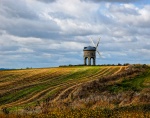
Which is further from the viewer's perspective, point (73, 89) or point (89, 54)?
point (89, 54)

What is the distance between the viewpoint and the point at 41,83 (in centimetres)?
6378

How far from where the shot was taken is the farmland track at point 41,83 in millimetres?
53500

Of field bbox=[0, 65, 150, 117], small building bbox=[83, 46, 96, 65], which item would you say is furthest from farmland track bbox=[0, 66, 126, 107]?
small building bbox=[83, 46, 96, 65]

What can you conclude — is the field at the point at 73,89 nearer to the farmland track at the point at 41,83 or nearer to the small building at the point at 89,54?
the farmland track at the point at 41,83

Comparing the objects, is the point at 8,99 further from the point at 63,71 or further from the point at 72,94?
the point at 63,71

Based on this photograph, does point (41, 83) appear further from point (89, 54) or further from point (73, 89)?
point (89, 54)

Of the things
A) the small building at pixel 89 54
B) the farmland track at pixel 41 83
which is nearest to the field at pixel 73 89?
the farmland track at pixel 41 83

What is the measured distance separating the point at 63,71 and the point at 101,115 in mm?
52027

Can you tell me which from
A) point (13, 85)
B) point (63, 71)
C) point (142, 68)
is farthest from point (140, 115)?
point (63, 71)

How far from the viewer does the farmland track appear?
53.5 meters

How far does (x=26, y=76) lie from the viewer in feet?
240

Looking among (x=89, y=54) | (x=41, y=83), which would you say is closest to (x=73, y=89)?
(x=41, y=83)

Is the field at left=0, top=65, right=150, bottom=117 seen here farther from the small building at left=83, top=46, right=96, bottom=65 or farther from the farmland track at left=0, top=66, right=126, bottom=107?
the small building at left=83, top=46, right=96, bottom=65

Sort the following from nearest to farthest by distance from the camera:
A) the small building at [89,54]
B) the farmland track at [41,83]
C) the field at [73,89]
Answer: the field at [73,89]
the farmland track at [41,83]
the small building at [89,54]
